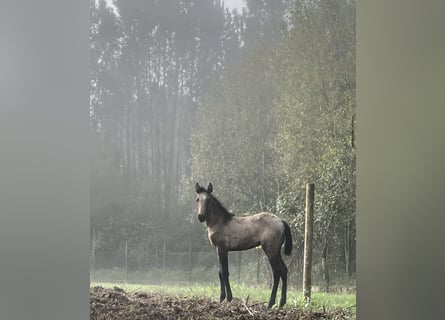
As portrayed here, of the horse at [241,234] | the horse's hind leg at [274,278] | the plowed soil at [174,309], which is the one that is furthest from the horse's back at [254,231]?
the plowed soil at [174,309]

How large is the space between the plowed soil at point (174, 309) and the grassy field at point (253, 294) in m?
0.03

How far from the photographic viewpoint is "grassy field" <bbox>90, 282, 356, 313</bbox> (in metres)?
3.84

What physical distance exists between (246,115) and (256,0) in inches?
28.4

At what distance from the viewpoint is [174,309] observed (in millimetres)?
4156

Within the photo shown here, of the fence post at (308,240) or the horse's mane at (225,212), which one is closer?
the fence post at (308,240)

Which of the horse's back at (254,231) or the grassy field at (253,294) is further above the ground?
the horse's back at (254,231)

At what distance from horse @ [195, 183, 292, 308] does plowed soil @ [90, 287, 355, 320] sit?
69 millimetres

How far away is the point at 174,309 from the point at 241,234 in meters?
0.66

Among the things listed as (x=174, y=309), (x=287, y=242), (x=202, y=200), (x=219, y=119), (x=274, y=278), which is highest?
(x=219, y=119)

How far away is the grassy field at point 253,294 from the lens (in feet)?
12.6

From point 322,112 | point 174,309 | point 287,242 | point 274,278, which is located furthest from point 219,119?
point 174,309

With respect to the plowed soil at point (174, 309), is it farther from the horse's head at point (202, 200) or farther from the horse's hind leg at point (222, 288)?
the horse's head at point (202, 200)

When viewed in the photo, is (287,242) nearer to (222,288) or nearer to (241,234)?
(241,234)
